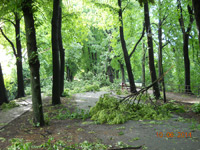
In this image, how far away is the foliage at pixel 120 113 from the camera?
7.85 metres

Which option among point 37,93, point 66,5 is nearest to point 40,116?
point 37,93

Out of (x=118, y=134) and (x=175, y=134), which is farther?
(x=118, y=134)

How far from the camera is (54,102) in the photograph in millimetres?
12117

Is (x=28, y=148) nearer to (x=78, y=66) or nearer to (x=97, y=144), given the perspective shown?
(x=97, y=144)

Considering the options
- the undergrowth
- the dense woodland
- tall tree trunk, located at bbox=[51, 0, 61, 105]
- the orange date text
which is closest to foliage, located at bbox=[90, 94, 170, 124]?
the undergrowth

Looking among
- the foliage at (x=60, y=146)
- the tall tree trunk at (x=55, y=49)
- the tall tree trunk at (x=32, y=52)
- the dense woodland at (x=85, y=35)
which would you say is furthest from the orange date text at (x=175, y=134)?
the tall tree trunk at (x=55, y=49)

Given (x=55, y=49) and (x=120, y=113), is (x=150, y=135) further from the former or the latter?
(x=55, y=49)

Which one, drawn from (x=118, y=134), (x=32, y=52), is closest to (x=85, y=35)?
(x=32, y=52)

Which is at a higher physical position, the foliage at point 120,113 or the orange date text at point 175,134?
the foliage at point 120,113

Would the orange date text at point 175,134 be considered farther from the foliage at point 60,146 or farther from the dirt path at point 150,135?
the foliage at point 60,146

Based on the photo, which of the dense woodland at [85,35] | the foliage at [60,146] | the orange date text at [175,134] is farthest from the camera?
the dense woodland at [85,35]

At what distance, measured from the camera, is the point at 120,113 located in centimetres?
820

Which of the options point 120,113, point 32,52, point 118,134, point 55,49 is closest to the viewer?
point 118,134

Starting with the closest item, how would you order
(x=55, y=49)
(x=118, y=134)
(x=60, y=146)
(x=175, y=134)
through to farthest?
(x=60, y=146) → (x=175, y=134) → (x=118, y=134) → (x=55, y=49)
